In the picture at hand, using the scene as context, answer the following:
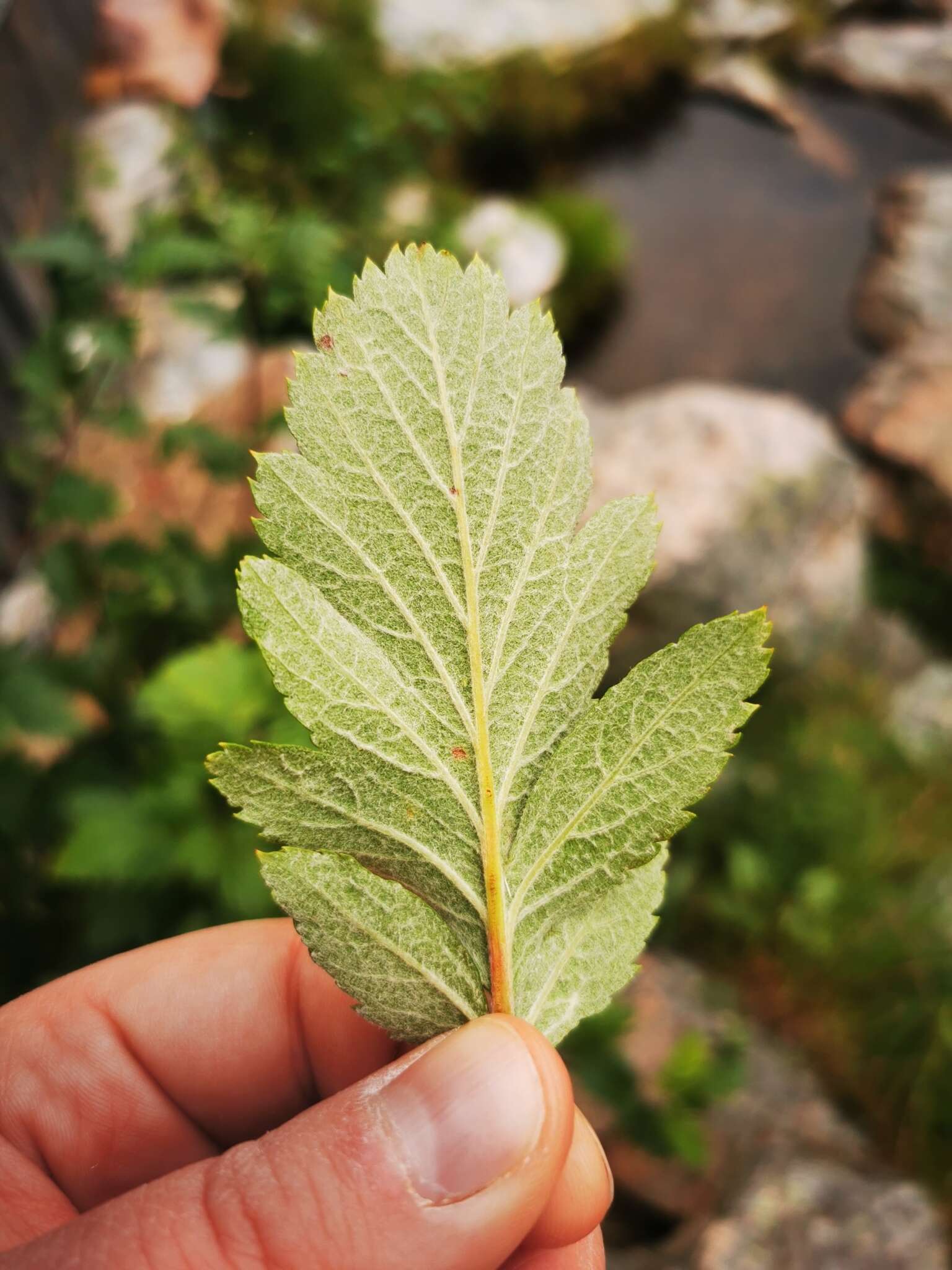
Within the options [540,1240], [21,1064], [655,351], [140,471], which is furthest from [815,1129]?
[655,351]

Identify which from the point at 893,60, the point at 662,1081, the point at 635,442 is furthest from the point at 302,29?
the point at 662,1081

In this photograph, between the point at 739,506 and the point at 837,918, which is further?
the point at 739,506

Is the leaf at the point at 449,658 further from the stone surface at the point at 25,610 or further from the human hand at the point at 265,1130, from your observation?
the stone surface at the point at 25,610

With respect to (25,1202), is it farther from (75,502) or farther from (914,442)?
(914,442)

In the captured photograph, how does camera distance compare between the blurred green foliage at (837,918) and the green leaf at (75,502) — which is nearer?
the green leaf at (75,502)

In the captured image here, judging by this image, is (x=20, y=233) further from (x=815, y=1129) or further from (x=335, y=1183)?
(x=815, y=1129)

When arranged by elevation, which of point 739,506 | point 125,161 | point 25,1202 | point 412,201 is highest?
point 125,161

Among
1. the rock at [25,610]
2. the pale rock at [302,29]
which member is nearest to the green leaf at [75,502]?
the rock at [25,610]
